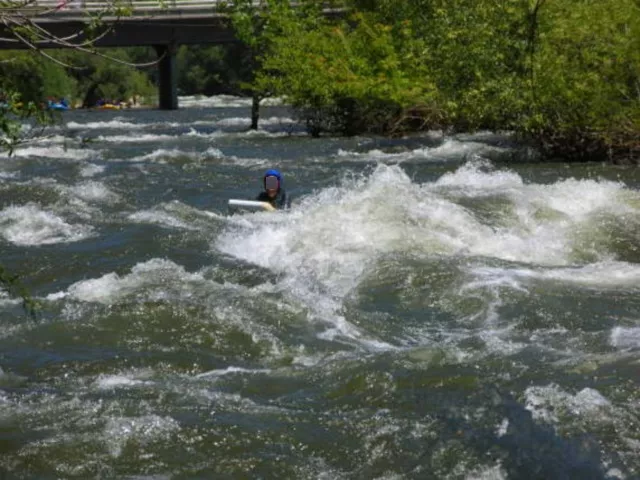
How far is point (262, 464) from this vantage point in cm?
634

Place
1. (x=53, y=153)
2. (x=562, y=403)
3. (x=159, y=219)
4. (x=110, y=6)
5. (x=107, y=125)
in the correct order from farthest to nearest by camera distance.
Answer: (x=107, y=125), (x=53, y=153), (x=159, y=219), (x=562, y=403), (x=110, y=6)

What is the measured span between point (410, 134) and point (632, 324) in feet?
64.6

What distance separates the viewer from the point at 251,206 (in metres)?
14.4

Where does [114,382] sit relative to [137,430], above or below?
below

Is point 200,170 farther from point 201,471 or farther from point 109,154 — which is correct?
point 201,471

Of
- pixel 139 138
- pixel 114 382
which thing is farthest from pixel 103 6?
pixel 139 138

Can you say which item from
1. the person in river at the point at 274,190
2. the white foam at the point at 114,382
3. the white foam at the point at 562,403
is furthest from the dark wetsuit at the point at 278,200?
the white foam at the point at 562,403

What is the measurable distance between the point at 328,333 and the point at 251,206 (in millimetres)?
5492

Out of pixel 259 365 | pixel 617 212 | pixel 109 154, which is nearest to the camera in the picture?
pixel 259 365

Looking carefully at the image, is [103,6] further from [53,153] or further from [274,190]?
[53,153]

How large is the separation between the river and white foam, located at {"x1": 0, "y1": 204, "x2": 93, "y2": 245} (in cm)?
5

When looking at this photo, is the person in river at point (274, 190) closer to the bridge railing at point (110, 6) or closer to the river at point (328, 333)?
the river at point (328, 333)

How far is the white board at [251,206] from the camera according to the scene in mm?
14188

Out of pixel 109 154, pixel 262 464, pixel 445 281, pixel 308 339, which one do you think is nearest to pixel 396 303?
pixel 445 281
